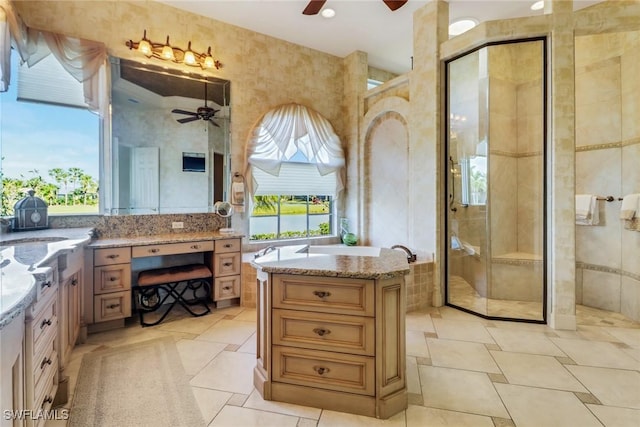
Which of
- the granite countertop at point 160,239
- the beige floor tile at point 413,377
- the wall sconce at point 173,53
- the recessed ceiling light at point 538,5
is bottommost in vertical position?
the beige floor tile at point 413,377

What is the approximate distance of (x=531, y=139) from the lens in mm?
3359

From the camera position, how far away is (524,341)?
2.60 m

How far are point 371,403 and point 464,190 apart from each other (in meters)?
2.62

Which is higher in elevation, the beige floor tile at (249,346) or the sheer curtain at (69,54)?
the sheer curtain at (69,54)

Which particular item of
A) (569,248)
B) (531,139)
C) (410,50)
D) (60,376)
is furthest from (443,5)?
(60,376)

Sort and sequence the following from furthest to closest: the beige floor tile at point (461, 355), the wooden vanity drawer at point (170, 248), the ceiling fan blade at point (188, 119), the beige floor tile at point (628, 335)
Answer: the ceiling fan blade at point (188, 119) → the wooden vanity drawer at point (170, 248) → the beige floor tile at point (628, 335) → the beige floor tile at point (461, 355)

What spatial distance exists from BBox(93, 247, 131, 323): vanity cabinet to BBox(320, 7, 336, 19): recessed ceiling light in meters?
3.32

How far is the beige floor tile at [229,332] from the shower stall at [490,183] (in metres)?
2.24

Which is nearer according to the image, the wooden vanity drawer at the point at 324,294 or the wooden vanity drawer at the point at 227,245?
the wooden vanity drawer at the point at 324,294

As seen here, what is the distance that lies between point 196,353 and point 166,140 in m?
2.28

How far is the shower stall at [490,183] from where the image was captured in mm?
3293

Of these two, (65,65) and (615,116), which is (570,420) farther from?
(65,65)

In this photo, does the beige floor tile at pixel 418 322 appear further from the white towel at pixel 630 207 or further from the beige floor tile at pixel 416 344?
the white towel at pixel 630 207

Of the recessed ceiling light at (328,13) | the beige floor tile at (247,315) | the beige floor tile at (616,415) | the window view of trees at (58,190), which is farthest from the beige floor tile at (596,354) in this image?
the window view of trees at (58,190)
